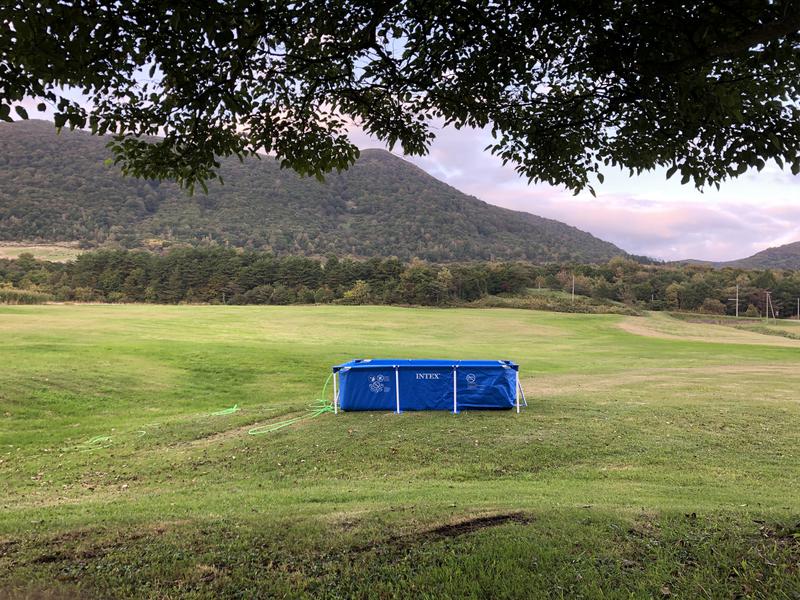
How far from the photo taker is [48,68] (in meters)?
4.66

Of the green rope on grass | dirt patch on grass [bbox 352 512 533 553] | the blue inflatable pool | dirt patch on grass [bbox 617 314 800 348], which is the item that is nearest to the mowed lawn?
dirt patch on grass [bbox 352 512 533 553]

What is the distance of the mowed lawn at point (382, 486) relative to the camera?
15.3 feet

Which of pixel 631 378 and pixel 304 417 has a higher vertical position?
pixel 304 417

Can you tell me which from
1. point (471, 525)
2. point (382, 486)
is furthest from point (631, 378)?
point (471, 525)

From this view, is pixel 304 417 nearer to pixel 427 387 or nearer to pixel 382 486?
pixel 427 387

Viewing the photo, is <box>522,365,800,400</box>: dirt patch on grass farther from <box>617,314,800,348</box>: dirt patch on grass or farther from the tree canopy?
<box>617,314,800,348</box>: dirt patch on grass

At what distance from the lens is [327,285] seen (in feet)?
337

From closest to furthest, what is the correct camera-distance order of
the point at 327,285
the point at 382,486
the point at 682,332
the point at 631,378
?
the point at 382,486, the point at 631,378, the point at 682,332, the point at 327,285

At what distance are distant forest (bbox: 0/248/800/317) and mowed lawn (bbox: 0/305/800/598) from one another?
235 feet

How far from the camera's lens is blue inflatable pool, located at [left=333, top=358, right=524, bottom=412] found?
1645 cm

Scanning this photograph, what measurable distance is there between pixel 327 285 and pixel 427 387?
87.4 metres

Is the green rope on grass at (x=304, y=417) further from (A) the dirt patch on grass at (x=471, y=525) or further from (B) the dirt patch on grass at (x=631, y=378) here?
(A) the dirt patch on grass at (x=471, y=525)

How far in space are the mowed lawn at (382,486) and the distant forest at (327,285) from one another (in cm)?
7177

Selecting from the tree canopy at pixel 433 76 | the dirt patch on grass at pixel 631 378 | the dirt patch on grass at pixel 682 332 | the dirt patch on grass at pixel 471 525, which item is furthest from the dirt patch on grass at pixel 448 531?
the dirt patch on grass at pixel 682 332
